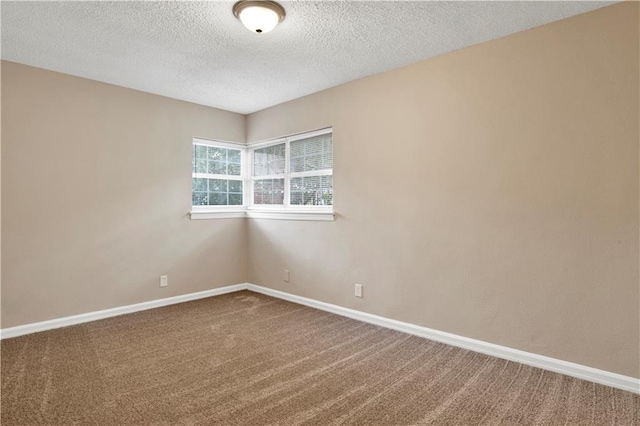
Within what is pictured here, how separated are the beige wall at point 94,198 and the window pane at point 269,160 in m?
Answer: 0.65

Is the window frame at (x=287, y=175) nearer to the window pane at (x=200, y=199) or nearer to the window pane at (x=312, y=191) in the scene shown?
the window pane at (x=312, y=191)

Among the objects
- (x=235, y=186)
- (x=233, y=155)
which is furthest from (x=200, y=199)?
(x=233, y=155)

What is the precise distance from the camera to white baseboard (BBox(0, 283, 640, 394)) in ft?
7.45

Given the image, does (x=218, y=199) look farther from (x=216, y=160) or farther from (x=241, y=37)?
(x=241, y=37)

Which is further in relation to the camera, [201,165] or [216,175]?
[216,175]

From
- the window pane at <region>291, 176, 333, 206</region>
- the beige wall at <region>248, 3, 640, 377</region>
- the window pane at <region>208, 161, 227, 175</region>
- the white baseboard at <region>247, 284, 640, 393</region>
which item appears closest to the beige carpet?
the white baseboard at <region>247, 284, 640, 393</region>

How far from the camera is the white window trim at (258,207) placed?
3986 mm

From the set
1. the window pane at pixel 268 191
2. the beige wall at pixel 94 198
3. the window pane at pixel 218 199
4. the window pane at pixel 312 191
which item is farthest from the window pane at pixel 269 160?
the beige wall at pixel 94 198

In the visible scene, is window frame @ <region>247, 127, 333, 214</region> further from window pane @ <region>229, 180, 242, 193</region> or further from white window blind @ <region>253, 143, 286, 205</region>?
window pane @ <region>229, 180, 242, 193</region>

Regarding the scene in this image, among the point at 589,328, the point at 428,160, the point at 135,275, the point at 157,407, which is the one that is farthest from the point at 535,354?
the point at 135,275

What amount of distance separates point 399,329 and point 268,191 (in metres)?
2.49

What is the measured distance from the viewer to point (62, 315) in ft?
11.0

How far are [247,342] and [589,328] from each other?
8.10ft

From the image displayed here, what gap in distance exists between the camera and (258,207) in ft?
15.9
